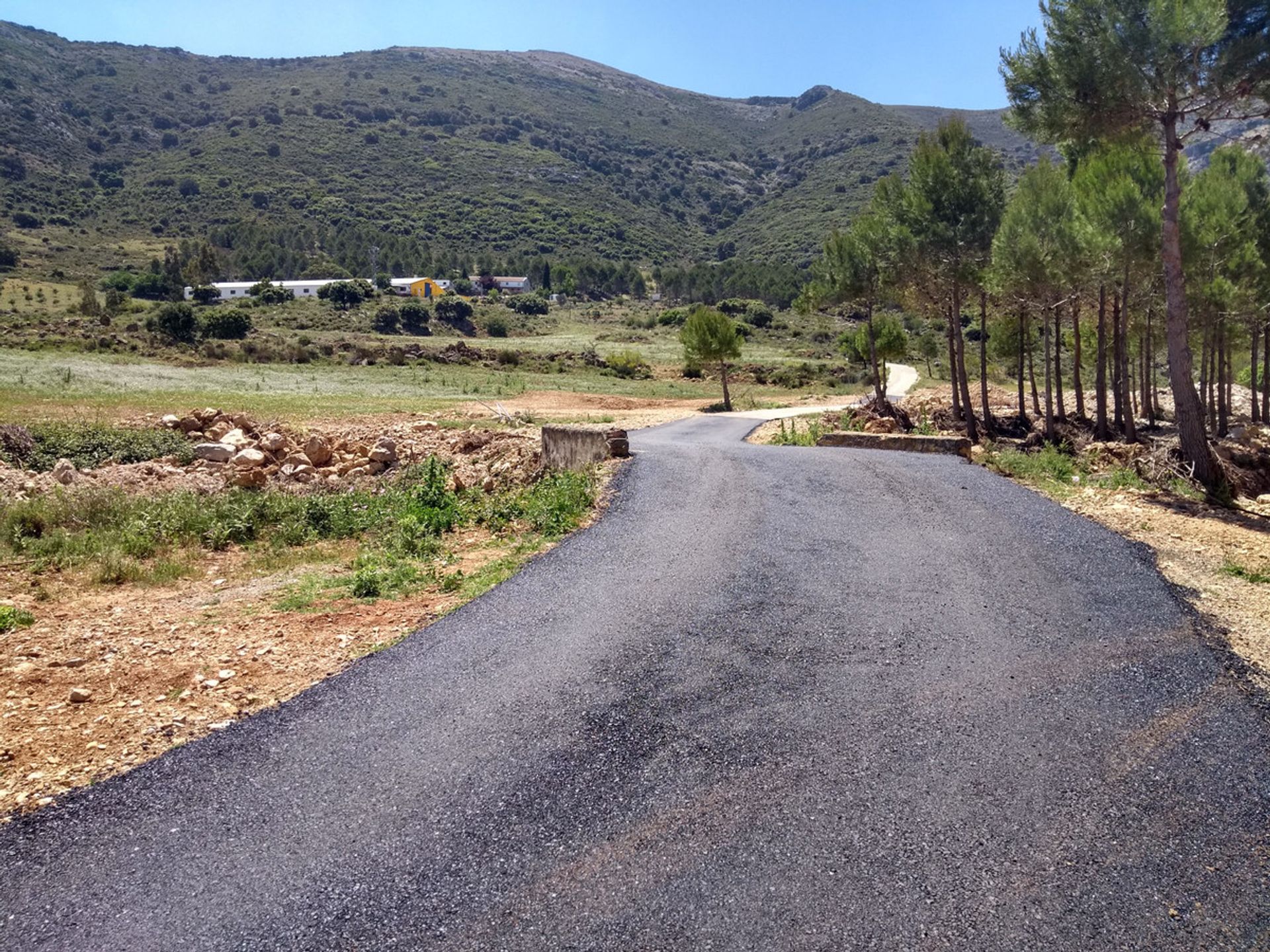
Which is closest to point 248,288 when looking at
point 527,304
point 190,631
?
point 527,304

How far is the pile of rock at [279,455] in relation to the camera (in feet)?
43.5

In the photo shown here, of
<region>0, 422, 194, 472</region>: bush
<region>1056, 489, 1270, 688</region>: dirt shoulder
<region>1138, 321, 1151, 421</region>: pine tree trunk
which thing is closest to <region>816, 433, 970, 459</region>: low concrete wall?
<region>1056, 489, 1270, 688</region>: dirt shoulder

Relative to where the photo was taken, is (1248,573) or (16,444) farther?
(16,444)

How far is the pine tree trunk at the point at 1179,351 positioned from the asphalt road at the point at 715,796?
590cm

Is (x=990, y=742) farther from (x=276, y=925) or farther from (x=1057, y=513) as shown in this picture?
(x=1057, y=513)

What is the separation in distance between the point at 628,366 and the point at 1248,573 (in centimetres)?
3878

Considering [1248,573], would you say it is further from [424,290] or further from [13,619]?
[424,290]

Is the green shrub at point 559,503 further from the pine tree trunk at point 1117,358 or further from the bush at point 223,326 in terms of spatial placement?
the bush at point 223,326

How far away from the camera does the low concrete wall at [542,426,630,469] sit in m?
11.9

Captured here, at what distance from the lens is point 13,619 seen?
19.6 ft

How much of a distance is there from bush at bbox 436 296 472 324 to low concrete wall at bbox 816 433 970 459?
175 ft

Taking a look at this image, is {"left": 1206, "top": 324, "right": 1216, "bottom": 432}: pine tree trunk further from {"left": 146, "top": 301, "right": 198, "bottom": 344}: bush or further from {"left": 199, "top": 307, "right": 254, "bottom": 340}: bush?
{"left": 199, "top": 307, "right": 254, "bottom": 340}: bush

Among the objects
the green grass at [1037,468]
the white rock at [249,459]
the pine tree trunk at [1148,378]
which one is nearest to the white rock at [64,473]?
the white rock at [249,459]

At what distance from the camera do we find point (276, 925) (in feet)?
9.45
